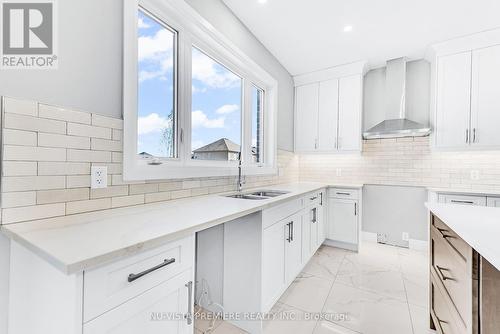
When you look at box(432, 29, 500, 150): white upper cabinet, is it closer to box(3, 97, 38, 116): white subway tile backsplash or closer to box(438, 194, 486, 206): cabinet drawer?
box(438, 194, 486, 206): cabinet drawer

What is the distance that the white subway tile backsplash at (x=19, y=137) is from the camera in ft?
2.85

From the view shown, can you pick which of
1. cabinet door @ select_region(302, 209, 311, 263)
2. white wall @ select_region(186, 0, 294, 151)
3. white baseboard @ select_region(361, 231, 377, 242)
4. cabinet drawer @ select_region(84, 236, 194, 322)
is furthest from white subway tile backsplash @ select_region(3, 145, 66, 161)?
white baseboard @ select_region(361, 231, 377, 242)

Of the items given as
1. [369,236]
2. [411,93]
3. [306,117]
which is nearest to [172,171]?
[306,117]

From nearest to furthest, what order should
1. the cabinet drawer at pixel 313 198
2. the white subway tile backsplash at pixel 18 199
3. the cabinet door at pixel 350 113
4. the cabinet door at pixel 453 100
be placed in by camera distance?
the white subway tile backsplash at pixel 18 199 < the cabinet drawer at pixel 313 198 < the cabinet door at pixel 453 100 < the cabinet door at pixel 350 113

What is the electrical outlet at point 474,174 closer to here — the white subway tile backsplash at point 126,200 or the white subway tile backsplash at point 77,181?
the white subway tile backsplash at point 126,200

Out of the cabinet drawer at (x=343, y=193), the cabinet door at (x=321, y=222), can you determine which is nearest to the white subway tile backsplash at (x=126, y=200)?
the cabinet door at (x=321, y=222)

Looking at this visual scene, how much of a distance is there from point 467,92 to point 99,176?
3.87 metres

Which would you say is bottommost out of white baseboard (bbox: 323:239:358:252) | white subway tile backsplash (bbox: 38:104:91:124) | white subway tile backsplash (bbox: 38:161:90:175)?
white baseboard (bbox: 323:239:358:252)

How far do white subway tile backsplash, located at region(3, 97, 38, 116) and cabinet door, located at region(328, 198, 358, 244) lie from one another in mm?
3274

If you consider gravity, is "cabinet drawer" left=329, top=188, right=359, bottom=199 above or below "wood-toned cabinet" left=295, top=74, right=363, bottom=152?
below

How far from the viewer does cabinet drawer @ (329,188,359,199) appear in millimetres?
3154

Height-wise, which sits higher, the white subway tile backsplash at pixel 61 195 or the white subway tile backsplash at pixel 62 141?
the white subway tile backsplash at pixel 62 141

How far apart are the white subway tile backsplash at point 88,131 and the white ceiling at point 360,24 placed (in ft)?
5.74

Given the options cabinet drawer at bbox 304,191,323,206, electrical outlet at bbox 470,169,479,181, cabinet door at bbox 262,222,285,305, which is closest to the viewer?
cabinet door at bbox 262,222,285,305
